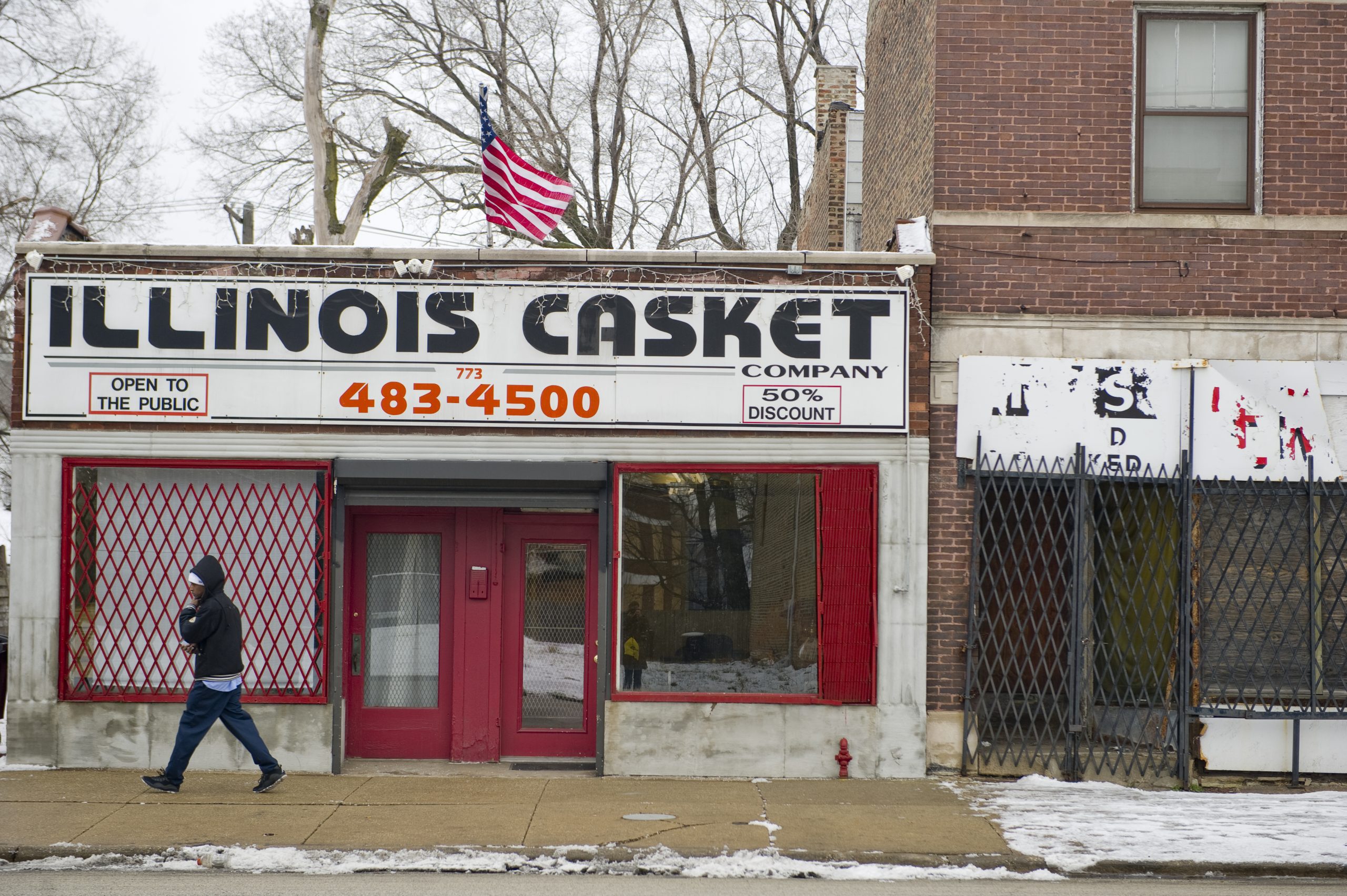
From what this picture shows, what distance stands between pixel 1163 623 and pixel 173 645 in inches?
340

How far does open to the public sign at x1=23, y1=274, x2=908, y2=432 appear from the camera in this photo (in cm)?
1012

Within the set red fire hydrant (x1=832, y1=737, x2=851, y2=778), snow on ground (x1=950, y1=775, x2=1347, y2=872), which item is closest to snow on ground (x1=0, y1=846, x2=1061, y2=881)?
snow on ground (x1=950, y1=775, x2=1347, y2=872)

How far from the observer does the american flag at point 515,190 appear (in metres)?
11.0

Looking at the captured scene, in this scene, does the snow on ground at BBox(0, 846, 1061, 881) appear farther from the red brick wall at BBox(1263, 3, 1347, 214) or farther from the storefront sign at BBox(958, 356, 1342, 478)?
the red brick wall at BBox(1263, 3, 1347, 214)

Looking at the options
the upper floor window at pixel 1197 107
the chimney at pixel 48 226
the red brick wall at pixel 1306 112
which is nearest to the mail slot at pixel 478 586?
the chimney at pixel 48 226

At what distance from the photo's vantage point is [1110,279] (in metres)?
10.3

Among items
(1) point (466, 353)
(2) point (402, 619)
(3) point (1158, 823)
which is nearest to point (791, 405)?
(1) point (466, 353)

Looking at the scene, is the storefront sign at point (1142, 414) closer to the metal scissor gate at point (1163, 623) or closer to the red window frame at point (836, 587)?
the metal scissor gate at point (1163, 623)

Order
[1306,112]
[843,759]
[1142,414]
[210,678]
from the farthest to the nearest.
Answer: [1306,112], [1142,414], [843,759], [210,678]

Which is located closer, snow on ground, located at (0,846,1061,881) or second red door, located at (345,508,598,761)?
snow on ground, located at (0,846,1061,881)

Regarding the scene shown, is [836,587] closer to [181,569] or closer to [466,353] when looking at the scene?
[466,353]

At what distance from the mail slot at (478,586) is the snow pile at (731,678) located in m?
1.62

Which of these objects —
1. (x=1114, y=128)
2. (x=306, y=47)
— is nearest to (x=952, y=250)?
(x=1114, y=128)

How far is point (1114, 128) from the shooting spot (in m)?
10.4
